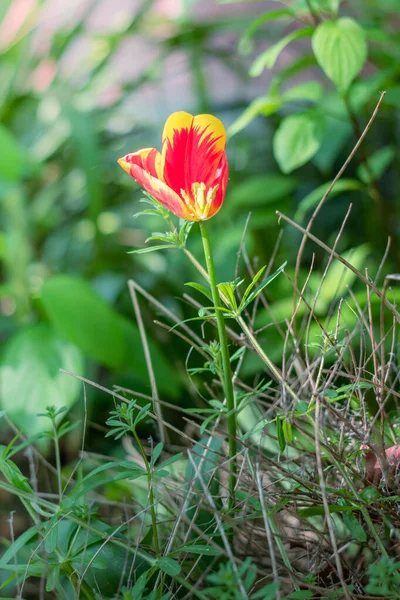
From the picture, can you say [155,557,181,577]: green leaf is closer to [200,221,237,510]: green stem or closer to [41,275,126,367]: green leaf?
[200,221,237,510]: green stem

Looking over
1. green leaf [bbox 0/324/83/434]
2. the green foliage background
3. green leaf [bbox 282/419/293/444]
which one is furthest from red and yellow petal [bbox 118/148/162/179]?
green leaf [bbox 0/324/83/434]

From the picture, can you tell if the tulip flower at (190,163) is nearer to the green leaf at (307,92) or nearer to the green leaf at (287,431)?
the green leaf at (287,431)

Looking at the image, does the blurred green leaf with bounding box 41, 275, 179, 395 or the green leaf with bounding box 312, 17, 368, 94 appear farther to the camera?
the blurred green leaf with bounding box 41, 275, 179, 395

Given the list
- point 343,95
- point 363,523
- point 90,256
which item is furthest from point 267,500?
point 90,256

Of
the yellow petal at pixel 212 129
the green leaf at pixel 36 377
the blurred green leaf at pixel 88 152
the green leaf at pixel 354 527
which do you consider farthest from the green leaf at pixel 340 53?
the blurred green leaf at pixel 88 152

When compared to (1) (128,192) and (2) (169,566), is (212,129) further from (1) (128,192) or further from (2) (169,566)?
(1) (128,192)

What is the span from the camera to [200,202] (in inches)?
11.4

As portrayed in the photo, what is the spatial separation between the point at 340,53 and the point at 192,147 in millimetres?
282

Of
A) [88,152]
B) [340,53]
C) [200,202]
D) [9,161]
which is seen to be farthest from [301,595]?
[88,152]

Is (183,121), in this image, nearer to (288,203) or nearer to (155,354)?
(155,354)

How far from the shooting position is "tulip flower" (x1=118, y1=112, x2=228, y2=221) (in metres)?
0.29

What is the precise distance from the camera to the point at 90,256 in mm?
1244

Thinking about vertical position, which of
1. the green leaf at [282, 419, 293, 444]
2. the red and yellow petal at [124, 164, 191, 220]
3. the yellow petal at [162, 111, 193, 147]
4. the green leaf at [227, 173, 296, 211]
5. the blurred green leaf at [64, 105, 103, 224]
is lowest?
the green leaf at [227, 173, 296, 211]

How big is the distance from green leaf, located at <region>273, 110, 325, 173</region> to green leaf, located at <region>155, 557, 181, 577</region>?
383mm
